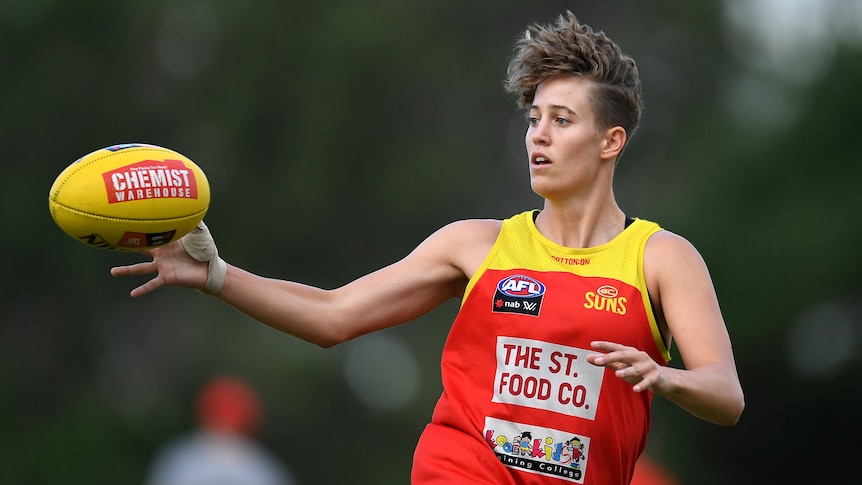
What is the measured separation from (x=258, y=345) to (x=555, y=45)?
1771cm

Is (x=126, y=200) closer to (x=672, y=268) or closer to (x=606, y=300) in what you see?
(x=606, y=300)

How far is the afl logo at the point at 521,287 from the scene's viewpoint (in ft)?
18.1

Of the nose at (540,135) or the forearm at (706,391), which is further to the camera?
the nose at (540,135)

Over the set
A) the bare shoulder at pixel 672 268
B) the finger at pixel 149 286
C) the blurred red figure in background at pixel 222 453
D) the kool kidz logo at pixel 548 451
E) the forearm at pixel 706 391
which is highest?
the bare shoulder at pixel 672 268

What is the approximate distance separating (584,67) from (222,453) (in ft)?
19.9

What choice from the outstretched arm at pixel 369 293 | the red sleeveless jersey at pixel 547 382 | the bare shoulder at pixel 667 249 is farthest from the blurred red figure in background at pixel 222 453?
the bare shoulder at pixel 667 249

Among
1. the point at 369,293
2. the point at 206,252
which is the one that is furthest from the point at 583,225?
the point at 206,252

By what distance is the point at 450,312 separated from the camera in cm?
2288

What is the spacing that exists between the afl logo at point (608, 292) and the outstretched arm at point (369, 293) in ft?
1.67

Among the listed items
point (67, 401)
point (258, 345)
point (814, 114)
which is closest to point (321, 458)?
point (258, 345)

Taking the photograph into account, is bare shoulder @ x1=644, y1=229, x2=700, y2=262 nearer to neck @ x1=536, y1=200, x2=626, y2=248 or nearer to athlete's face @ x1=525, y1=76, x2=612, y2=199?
neck @ x1=536, y1=200, x2=626, y2=248

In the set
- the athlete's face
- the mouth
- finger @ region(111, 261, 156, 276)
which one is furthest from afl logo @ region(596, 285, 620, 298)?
finger @ region(111, 261, 156, 276)

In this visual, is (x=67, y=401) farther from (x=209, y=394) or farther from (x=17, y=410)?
(x=209, y=394)

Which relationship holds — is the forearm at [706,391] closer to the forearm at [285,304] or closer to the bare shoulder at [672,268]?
the bare shoulder at [672,268]
